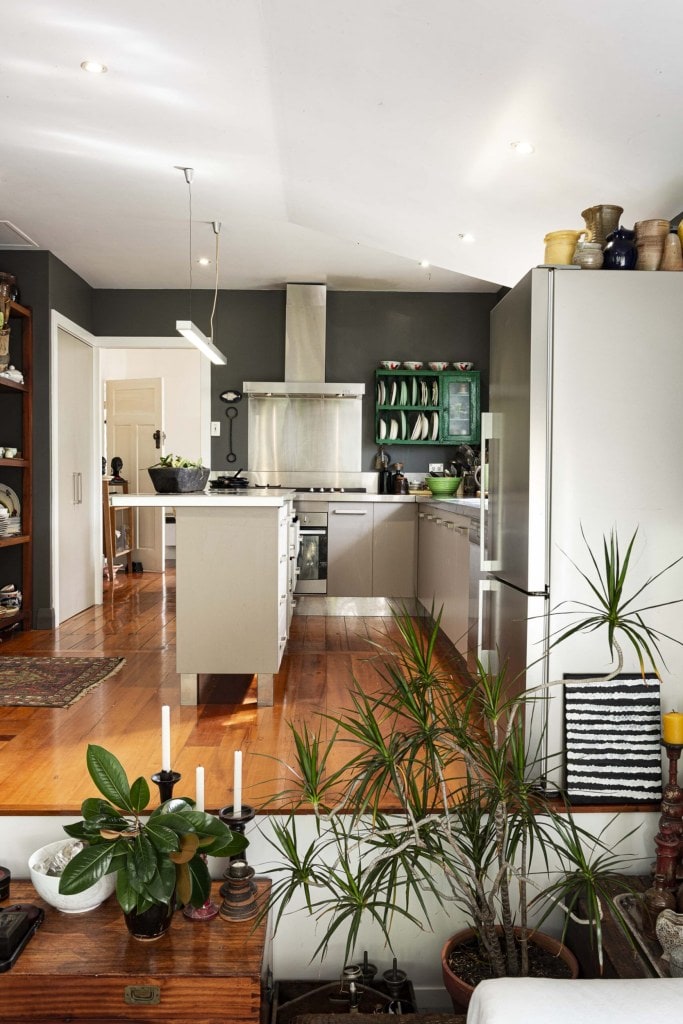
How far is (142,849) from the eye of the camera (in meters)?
1.90

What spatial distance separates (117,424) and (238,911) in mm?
7068

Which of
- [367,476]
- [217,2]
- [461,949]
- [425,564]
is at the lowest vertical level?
[461,949]

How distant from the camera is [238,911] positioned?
2.04 meters

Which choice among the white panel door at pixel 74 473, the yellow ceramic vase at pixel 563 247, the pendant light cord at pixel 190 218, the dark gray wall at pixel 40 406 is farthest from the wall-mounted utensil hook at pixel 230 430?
the yellow ceramic vase at pixel 563 247

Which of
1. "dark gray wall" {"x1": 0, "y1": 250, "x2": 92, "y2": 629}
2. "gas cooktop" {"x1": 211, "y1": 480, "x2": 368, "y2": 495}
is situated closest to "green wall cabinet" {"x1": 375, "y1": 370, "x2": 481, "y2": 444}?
"gas cooktop" {"x1": 211, "y1": 480, "x2": 368, "y2": 495}

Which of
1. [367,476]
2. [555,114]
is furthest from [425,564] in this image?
[555,114]

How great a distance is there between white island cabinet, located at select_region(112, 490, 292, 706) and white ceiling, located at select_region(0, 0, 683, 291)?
1.59 m

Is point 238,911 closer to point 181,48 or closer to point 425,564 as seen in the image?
point 181,48

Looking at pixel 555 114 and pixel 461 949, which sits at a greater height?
pixel 555 114

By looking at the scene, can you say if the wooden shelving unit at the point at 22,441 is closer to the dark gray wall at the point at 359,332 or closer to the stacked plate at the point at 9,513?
the stacked plate at the point at 9,513

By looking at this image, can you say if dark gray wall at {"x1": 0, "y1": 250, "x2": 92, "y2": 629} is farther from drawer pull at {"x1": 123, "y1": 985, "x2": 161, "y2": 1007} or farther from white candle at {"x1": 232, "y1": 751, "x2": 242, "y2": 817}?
drawer pull at {"x1": 123, "y1": 985, "x2": 161, "y2": 1007}

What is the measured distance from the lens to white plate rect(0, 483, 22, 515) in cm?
508

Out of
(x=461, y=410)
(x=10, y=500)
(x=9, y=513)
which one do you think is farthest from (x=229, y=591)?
(x=461, y=410)

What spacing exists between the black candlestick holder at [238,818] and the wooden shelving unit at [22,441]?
343cm
